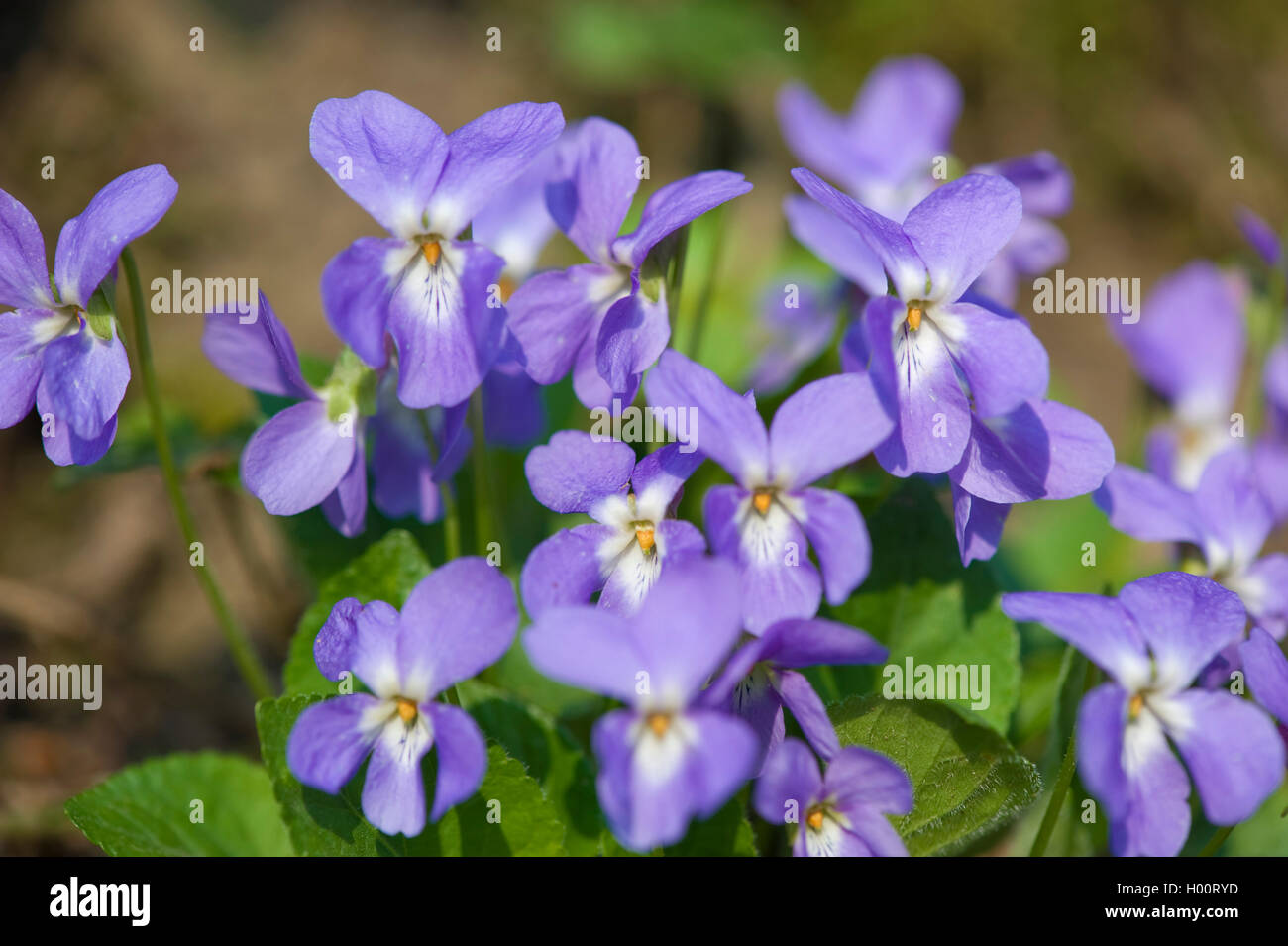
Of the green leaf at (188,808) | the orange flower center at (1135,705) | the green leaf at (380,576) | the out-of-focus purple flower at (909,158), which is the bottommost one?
the green leaf at (188,808)

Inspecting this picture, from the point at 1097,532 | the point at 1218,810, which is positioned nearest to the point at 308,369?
the point at 1218,810

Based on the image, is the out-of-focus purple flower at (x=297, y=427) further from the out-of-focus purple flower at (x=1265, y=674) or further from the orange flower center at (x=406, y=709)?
the out-of-focus purple flower at (x=1265, y=674)

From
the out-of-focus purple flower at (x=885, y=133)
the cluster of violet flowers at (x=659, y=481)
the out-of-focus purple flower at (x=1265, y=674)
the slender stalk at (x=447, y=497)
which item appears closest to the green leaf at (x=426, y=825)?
the cluster of violet flowers at (x=659, y=481)

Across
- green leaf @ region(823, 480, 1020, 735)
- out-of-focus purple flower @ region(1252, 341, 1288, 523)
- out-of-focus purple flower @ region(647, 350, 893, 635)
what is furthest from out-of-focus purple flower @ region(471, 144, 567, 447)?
out-of-focus purple flower @ region(1252, 341, 1288, 523)

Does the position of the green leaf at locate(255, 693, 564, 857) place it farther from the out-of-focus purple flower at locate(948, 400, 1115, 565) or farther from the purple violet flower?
the purple violet flower

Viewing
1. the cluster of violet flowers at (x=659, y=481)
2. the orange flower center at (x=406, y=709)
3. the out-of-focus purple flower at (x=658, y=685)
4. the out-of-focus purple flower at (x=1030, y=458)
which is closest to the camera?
the out-of-focus purple flower at (x=658, y=685)
